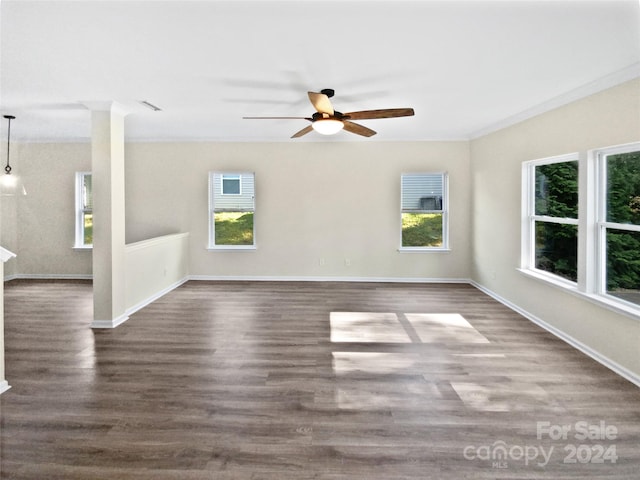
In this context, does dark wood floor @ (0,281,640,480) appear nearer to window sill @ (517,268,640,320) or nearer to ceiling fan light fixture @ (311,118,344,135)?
window sill @ (517,268,640,320)

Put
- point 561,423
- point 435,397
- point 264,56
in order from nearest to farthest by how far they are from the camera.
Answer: point 561,423, point 435,397, point 264,56

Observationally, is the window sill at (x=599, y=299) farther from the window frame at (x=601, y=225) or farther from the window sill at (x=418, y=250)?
the window sill at (x=418, y=250)

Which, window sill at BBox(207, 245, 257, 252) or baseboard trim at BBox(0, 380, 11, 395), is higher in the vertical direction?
window sill at BBox(207, 245, 257, 252)

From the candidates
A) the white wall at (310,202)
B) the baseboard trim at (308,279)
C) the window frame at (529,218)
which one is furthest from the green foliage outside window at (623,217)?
the baseboard trim at (308,279)

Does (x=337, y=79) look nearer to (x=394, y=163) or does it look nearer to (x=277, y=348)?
(x=277, y=348)

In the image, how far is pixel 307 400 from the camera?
268cm

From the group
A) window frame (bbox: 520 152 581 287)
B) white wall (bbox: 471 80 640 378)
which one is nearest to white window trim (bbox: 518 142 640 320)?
white wall (bbox: 471 80 640 378)

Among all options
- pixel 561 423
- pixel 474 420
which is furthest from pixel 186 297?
pixel 561 423

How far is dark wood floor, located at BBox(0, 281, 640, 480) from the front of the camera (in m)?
2.04

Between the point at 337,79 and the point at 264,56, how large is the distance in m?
0.77

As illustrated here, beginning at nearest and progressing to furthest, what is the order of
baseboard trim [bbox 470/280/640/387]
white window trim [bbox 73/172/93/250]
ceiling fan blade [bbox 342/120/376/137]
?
baseboard trim [bbox 470/280/640/387]
ceiling fan blade [bbox 342/120/376/137]
white window trim [bbox 73/172/93/250]

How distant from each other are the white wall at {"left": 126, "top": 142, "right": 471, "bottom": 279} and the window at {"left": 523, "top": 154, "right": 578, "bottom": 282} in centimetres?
188

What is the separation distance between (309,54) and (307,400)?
2.51 meters

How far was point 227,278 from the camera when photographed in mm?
6910
